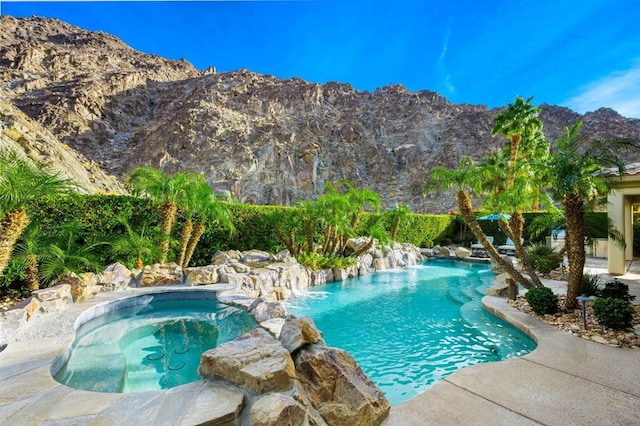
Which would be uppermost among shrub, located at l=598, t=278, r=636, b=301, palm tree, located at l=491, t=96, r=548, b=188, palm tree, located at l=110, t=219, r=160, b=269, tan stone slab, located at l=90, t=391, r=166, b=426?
palm tree, located at l=491, t=96, r=548, b=188

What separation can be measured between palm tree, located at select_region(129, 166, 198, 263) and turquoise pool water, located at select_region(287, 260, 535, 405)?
13.2ft

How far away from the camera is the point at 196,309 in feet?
20.6

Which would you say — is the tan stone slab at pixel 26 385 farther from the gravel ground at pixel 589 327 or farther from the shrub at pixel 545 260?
the shrub at pixel 545 260

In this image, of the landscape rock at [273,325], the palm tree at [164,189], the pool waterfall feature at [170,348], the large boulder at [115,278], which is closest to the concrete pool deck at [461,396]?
the pool waterfall feature at [170,348]

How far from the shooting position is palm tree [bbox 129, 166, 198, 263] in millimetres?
8078

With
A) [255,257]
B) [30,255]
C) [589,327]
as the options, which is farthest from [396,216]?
[30,255]

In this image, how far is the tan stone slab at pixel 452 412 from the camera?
2500 millimetres

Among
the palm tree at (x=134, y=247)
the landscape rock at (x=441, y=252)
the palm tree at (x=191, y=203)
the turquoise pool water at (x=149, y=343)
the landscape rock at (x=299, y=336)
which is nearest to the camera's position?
the landscape rock at (x=299, y=336)

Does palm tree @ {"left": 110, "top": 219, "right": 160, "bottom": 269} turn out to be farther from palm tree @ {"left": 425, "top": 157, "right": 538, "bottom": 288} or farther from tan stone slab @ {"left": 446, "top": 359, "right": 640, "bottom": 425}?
tan stone slab @ {"left": 446, "top": 359, "right": 640, "bottom": 425}

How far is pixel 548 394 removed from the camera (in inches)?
114

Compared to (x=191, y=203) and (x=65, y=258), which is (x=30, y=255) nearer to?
(x=65, y=258)

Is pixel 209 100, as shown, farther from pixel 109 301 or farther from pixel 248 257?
pixel 109 301

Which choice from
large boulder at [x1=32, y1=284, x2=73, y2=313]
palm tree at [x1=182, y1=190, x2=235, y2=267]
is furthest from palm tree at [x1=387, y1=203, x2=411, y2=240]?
large boulder at [x1=32, y1=284, x2=73, y2=313]

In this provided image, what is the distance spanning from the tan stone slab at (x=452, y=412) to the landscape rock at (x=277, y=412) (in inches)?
31.0
